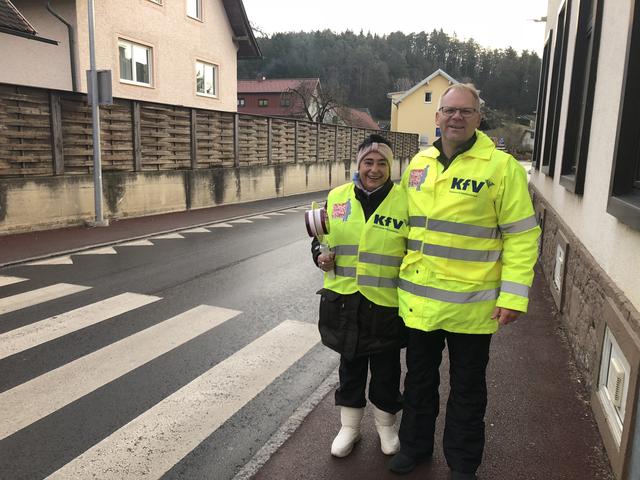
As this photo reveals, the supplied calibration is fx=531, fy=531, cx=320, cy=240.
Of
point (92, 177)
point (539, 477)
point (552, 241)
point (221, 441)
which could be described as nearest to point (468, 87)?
point (539, 477)

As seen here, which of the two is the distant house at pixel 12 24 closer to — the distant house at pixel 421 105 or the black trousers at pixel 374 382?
the black trousers at pixel 374 382

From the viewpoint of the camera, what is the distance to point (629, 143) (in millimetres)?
3543

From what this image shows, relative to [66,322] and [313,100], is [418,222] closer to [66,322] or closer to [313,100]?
[66,322]

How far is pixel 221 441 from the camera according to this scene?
3385 millimetres

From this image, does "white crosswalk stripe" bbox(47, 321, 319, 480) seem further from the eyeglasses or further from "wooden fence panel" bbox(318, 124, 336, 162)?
"wooden fence panel" bbox(318, 124, 336, 162)

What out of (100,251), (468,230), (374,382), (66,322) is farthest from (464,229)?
(100,251)

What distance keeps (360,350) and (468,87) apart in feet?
5.16

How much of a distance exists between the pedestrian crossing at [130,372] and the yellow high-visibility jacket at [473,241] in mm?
1760

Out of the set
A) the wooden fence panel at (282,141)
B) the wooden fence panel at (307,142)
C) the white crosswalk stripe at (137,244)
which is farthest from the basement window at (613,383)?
the wooden fence panel at (307,142)

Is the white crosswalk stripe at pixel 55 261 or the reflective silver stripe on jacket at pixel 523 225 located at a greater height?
the reflective silver stripe on jacket at pixel 523 225

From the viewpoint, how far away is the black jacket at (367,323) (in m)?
3.06

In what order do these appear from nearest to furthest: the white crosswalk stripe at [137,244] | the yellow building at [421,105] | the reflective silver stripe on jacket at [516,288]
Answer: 1. the reflective silver stripe on jacket at [516,288]
2. the white crosswalk stripe at [137,244]
3. the yellow building at [421,105]

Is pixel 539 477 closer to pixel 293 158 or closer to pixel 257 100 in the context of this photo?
pixel 293 158

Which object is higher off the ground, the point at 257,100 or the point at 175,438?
the point at 257,100
